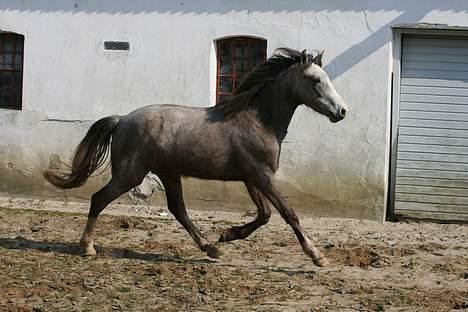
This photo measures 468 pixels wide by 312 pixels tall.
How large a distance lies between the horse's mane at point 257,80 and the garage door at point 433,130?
11.6ft

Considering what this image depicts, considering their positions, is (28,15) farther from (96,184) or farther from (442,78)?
(442,78)

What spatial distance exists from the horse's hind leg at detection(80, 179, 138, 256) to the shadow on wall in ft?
12.9

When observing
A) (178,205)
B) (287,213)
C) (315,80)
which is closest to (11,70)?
(178,205)

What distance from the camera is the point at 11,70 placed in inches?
498

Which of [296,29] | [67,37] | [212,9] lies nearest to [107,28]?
[67,37]

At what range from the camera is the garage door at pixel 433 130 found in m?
11.4

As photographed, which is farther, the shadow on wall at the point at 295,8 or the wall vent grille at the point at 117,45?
the wall vent grille at the point at 117,45

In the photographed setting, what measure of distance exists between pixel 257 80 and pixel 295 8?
132 inches

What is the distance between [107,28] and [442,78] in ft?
14.9

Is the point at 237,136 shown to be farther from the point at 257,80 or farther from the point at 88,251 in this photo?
the point at 88,251

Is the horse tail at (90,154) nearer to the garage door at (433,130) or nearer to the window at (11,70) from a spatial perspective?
the window at (11,70)

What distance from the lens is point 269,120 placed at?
27.3 ft

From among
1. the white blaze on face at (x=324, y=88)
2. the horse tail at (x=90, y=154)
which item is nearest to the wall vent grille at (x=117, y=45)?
the horse tail at (x=90, y=154)

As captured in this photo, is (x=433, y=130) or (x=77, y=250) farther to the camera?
(x=433, y=130)
